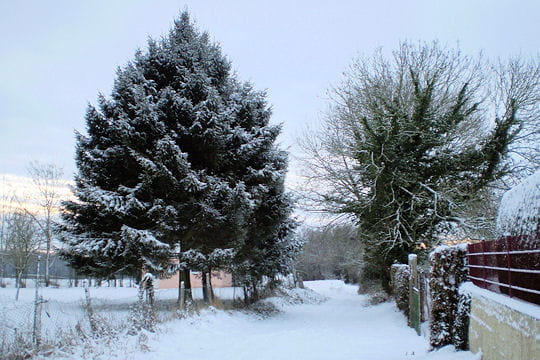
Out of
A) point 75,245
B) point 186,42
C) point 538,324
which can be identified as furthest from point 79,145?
point 538,324

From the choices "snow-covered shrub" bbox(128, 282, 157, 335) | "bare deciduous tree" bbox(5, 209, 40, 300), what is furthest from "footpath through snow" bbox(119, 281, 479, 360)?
"bare deciduous tree" bbox(5, 209, 40, 300)

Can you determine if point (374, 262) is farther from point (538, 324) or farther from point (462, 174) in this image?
point (538, 324)

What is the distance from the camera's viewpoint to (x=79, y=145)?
1330 cm

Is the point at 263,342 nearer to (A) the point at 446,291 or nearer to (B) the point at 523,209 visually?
(A) the point at 446,291

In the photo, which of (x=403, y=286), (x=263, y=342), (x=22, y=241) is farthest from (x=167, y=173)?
(x=22, y=241)

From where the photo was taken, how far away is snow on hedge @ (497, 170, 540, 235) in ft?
11.8

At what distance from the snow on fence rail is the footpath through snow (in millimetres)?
1109

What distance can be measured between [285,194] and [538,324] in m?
12.0

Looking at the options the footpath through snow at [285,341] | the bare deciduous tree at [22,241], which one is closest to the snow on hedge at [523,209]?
the footpath through snow at [285,341]

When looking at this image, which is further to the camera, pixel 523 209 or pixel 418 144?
pixel 418 144

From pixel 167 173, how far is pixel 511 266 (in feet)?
31.6

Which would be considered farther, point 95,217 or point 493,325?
point 95,217

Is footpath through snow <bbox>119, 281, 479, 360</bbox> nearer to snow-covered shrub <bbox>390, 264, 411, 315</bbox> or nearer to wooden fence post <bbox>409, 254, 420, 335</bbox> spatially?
wooden fence post <bbox>409, 254, 420, 335</bbox>

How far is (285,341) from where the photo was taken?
345 inches
